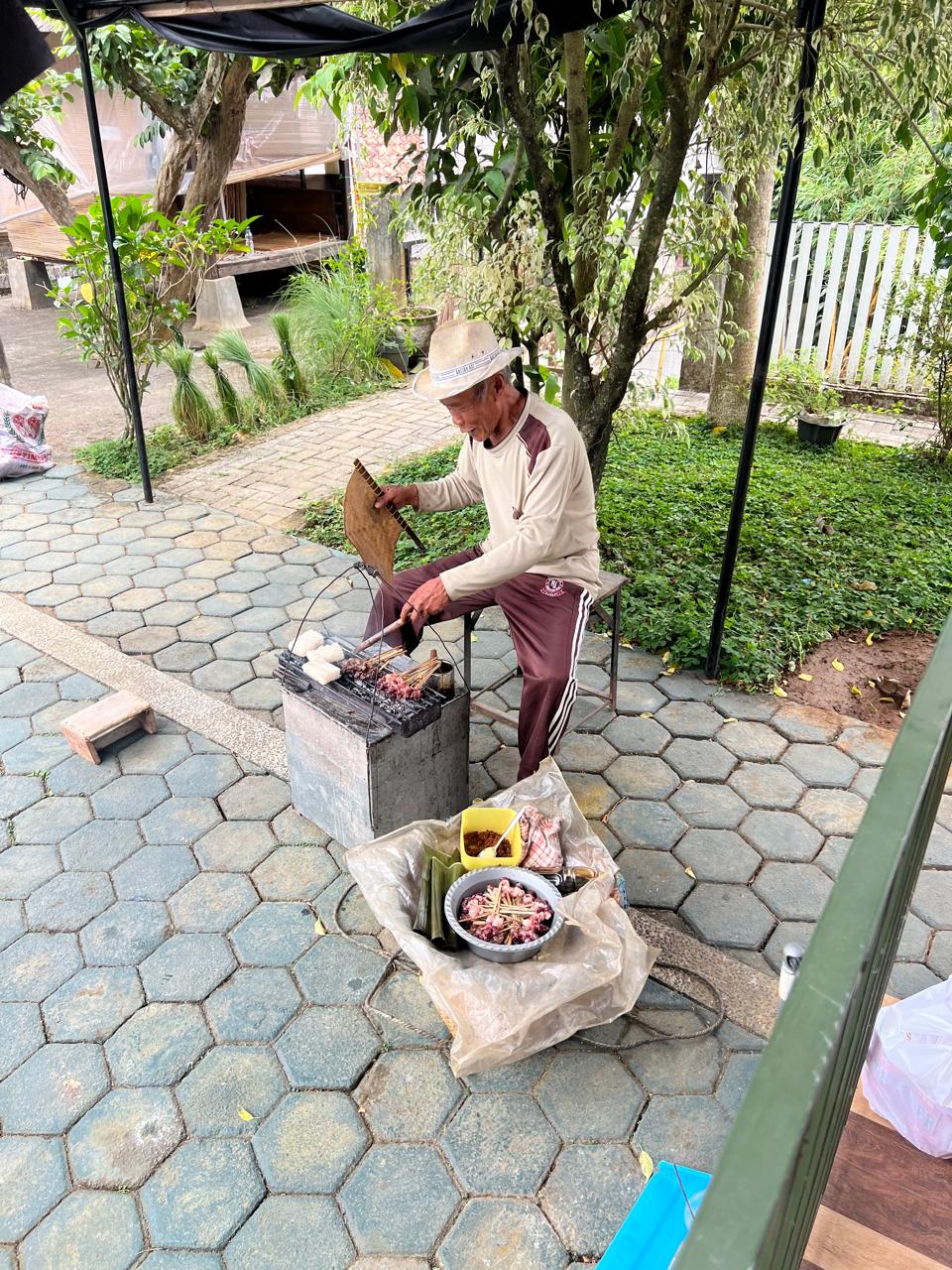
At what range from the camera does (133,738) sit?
167 inches

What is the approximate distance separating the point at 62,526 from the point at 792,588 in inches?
188

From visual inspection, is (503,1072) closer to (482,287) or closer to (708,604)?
(708,604)

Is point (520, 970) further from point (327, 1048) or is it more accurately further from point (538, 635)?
point (538, 635)

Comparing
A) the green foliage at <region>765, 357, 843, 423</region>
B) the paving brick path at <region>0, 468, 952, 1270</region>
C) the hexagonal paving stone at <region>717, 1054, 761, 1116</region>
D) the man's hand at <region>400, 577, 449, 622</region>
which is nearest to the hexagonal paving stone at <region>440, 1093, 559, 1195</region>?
the paving brick path at <region>0, 468, 952, 1270</region>

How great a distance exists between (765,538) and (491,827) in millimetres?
3681

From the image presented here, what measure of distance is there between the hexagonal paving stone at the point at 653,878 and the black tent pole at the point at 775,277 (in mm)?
1378

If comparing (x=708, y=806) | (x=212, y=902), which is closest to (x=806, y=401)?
(x=708, y=806)

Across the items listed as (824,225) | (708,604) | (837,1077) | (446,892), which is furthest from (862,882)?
(824,225)

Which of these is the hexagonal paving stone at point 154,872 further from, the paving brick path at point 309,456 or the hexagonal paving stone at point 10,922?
the paving brick path at point 309,456

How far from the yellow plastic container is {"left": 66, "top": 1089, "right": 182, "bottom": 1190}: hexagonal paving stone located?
1104mm

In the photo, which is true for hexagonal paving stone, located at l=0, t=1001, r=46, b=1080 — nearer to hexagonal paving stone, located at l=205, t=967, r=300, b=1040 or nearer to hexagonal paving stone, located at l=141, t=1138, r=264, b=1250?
hexagonal paving stone, located at l=205, t=967, r=300, b=1040

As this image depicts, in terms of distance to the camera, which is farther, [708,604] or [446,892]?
[708,604]

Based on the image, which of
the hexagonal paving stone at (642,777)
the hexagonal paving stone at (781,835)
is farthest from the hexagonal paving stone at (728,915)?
the hexagonal paving stone at (642,777)

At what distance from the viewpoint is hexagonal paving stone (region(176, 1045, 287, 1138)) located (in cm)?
259
